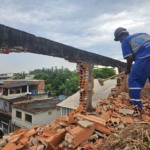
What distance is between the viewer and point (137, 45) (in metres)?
3.70

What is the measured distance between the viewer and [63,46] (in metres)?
4.55

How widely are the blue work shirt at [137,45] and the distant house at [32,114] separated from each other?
1554cm

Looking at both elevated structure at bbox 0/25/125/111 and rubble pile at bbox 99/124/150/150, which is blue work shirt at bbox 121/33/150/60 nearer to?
elevated structure at bbox 0/25/125/111

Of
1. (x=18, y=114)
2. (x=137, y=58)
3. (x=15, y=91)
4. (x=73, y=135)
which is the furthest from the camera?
(x=15, y=91)

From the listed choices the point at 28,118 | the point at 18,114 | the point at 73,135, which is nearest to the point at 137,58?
the point at 73,135

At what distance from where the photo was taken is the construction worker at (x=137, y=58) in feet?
11.9

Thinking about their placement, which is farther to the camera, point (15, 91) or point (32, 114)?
point (15, 91)

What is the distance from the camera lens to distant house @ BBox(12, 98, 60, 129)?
18.6 meters

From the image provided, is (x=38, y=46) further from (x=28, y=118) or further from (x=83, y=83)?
(x=28, y=118)

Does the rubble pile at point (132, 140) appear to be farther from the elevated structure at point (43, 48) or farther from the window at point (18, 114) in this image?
the window at point (18, 114)

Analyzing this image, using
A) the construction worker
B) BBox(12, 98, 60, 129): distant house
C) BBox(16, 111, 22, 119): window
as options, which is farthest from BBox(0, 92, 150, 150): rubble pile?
BBox(16, 111, 22, 119): window

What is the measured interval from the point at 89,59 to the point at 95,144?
2.99 metres

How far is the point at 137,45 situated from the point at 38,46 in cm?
167

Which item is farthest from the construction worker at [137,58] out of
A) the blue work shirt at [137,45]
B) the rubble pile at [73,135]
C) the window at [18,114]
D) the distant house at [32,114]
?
the window at [18,114]
